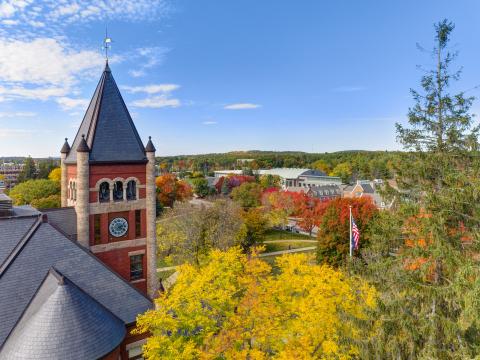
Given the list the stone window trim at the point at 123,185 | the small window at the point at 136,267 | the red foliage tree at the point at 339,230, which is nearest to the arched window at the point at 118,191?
the stone window trim at the point at 123,185

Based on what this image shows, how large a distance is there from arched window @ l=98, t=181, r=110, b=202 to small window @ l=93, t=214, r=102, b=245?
1.18 m

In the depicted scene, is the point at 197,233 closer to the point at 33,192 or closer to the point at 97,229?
the point at 97,229

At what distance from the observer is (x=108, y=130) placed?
76.8 feet

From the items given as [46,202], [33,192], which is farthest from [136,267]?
[33,192]

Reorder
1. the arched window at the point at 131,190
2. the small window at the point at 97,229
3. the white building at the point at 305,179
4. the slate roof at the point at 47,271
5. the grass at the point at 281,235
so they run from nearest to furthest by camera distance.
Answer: the slate roof at the point at 47,271
the small window at the point at 97,229
the arched window at the point at 131,190
the grass at the point at 281,235
the white building at the point at 305,179

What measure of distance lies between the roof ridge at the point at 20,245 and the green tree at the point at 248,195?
56.0m

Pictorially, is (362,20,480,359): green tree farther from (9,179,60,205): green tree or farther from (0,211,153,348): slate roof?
(9,179,60,205): green tree

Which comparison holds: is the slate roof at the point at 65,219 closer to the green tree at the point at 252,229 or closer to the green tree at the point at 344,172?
the green tree at the point at 252,229

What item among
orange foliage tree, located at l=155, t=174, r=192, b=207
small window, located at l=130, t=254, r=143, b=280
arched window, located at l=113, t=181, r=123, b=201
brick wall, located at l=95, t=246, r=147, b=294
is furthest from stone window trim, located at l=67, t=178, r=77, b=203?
orange foliage tree, located at l=155, t=174, r=192, b=207

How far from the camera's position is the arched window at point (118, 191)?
23375mm

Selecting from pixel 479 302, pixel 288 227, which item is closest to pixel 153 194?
pixel 479 302

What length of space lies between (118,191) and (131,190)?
0.93m

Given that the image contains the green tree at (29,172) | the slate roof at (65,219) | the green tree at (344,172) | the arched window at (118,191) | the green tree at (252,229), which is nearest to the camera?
the slate roof at (65,219)

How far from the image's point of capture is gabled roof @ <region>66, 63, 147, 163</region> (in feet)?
74.8
